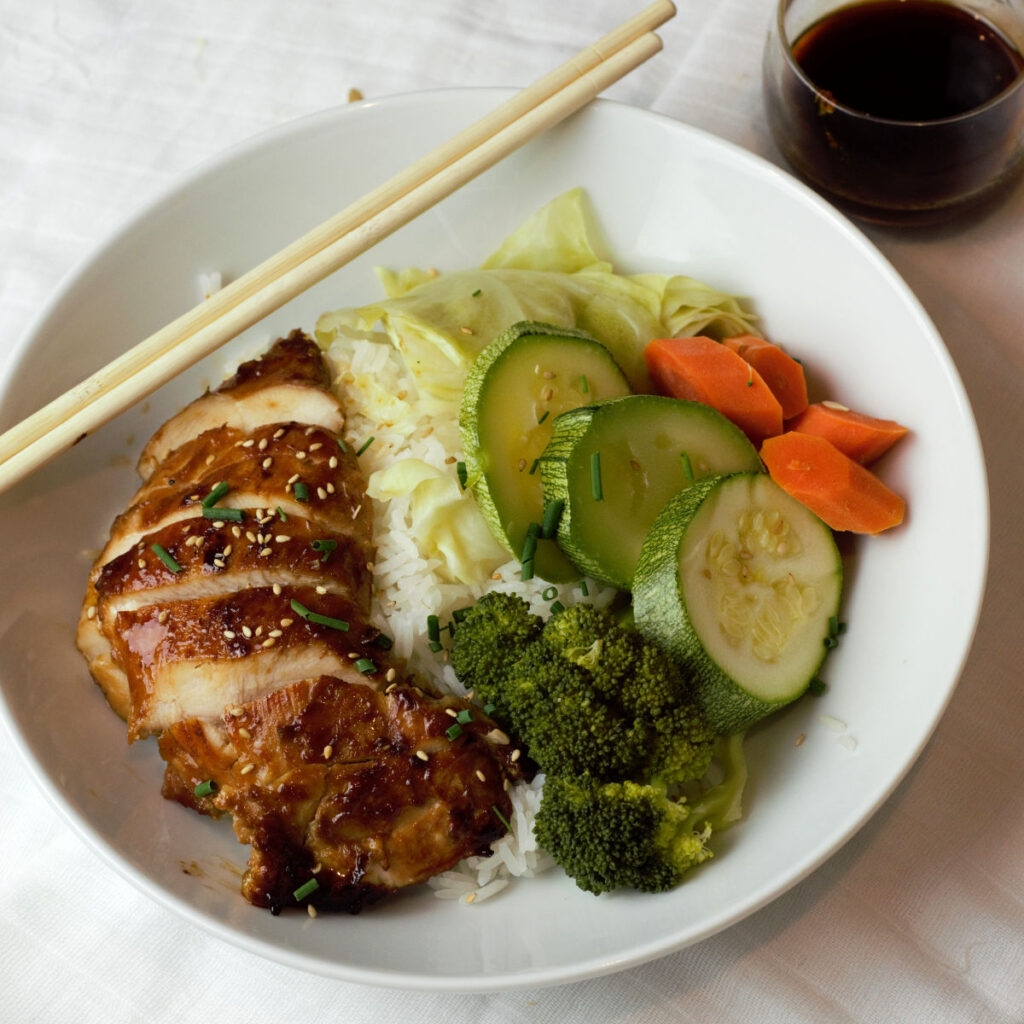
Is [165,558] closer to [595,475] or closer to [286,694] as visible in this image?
[286,694]

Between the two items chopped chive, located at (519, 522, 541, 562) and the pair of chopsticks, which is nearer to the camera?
chopped chive, located at (519, 522, 541, 562)

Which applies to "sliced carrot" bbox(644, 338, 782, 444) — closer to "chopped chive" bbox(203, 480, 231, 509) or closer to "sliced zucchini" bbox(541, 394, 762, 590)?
"sliced zucchini" bbox(541, 394, 762, 590)

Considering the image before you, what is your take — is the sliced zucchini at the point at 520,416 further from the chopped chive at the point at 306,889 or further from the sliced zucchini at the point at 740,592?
the chopped chive at the point at 306,889

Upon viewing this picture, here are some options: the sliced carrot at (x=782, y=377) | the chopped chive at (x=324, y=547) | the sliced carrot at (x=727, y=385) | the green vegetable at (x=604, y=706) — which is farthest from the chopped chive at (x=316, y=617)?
the sliced carrot at (x=782, y=377)

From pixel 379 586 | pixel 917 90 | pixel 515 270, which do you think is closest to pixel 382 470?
pixel 379 586

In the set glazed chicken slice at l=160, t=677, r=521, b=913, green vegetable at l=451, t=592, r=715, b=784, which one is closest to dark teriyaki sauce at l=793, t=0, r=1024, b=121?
green vegetable at l=451, t=592, r=715, b=784

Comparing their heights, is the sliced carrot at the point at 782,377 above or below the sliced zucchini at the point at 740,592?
above

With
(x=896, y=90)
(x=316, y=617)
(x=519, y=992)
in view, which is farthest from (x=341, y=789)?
(x=896, y=90)
